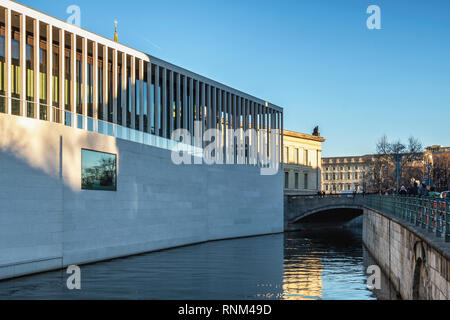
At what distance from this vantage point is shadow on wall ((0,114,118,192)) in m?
22.3

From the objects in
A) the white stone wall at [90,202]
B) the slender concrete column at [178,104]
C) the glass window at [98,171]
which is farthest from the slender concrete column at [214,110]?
the glass window at [98,171]

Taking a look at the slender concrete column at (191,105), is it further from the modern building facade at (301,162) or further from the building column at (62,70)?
the modern building facade at (301,162)

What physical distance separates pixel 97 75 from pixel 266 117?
25.0m

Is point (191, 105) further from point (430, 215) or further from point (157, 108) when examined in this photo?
point (430, 215)

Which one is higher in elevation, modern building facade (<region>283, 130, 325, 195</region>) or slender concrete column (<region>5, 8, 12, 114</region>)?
slender concrete column (<region>5, 8, 12, 114</region>)

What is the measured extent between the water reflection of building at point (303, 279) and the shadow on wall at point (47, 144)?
405 inches

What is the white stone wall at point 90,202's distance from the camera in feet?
73.5

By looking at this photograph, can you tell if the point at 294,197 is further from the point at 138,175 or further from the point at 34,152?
the point at 34,152

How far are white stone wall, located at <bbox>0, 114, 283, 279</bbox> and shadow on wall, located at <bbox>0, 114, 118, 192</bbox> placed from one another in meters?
0.04

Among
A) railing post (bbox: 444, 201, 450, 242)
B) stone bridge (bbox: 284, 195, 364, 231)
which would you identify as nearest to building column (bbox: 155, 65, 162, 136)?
railing post (bbox: 444, 201, 450, 242)

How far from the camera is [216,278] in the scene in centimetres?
2253

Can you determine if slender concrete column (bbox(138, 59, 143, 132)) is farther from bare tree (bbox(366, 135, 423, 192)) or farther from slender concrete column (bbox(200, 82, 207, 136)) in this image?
bare tree (bbox(366, 135, 423, 192))
